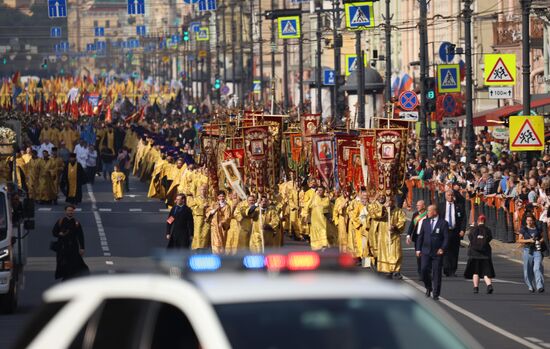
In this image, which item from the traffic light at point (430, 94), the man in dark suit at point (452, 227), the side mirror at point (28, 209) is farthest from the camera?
the traffic light at point (430, 94)

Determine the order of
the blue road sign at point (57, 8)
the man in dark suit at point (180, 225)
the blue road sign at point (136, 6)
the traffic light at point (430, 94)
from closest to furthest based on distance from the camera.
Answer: the man in dark suit at point (180, 225), the traffic light at point (430, 94), the blue road sign at point (57, 8), the blue road sign at point (136, 6)

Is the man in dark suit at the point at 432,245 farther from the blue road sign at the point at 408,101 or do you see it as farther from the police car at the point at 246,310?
the blue road sign at the point at 408,101

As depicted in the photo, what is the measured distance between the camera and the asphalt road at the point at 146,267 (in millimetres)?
19456

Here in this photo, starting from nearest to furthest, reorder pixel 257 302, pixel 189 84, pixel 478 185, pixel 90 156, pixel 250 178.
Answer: pixel 257 302
pixel 250 178
pixel 478 185
pixel 90 156
pixel 189 84

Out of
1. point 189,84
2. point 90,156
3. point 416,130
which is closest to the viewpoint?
point 90,156

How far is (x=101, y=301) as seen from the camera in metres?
7.13

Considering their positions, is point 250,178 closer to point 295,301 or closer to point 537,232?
point 537,232

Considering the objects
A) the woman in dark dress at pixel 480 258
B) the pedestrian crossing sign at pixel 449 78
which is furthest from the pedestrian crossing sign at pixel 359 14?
the woman in dark dress at pixel 480 258

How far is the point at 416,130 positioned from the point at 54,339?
56.0 meters

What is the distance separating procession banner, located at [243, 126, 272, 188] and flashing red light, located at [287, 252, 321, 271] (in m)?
26.2

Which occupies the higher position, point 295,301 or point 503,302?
point 295,301

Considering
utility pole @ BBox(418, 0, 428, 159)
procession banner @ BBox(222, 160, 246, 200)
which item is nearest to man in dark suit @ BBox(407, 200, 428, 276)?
procession banner @ BBox(222, 160, 246, 200)

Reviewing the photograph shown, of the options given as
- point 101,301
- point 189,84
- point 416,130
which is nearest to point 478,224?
point 101,301

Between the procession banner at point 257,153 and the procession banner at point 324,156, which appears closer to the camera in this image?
the procession banner at point 257,153
